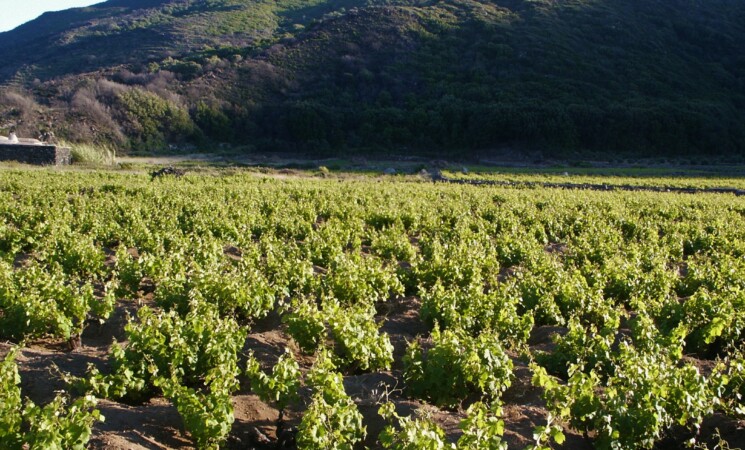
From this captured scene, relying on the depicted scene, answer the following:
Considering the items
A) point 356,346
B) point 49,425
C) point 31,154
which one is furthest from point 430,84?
point 49,425

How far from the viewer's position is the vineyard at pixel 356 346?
529 cm

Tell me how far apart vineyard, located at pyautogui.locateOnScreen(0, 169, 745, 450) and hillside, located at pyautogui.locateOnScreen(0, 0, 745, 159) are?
45.1m

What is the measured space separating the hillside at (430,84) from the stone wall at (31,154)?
58.8ft

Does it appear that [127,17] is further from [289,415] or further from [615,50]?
[289,415]

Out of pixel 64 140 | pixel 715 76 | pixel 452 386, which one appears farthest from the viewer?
pixel 715 76

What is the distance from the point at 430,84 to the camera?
66875 millimetres

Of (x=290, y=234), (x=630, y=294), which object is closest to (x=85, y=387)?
(x=630, y=294)

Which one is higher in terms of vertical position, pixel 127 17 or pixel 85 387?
pixel 127 17

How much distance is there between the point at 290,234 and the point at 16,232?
19.6 ft

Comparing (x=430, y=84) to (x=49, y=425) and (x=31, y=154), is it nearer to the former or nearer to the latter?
(x=31, y=154)

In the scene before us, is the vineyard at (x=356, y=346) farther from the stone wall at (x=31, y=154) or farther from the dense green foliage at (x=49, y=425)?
the stone wall at (x=31, y=154)

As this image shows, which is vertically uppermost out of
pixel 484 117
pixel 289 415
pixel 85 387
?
pixel 484 117

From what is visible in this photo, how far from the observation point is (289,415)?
6.29m

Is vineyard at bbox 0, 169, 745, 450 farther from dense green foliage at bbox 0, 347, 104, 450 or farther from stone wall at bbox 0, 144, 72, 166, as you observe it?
stone wall at bbox 0, 144, 72, 166
